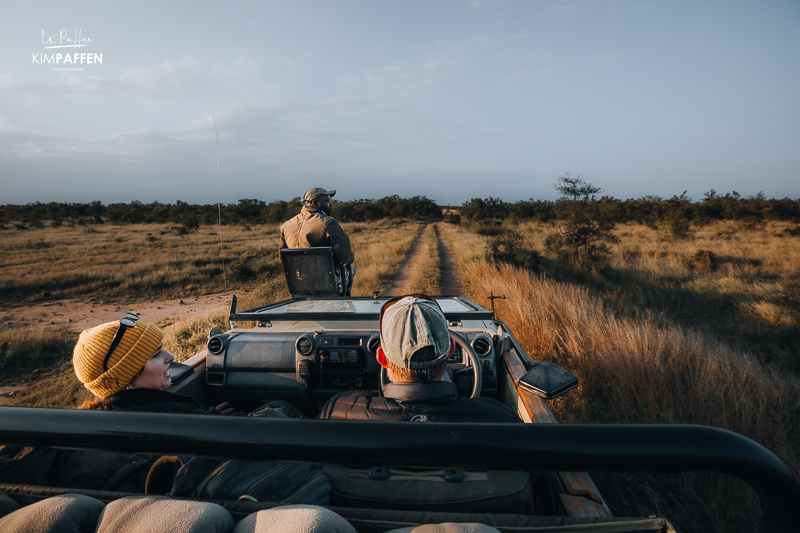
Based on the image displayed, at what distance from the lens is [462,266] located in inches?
Answer: 504

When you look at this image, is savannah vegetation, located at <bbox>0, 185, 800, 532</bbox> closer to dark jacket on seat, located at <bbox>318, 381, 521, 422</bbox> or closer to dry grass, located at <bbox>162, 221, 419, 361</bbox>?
dry grass, located at <bbox>162, 221, 419, 361</bbox>

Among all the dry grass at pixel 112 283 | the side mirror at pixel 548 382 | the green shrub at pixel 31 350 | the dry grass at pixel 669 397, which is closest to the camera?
the side mirror at pixel 548 382

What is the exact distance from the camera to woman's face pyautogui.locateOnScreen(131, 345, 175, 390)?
1808mm

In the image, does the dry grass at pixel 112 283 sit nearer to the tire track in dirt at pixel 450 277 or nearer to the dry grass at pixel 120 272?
the dry grass at pixel 120 272

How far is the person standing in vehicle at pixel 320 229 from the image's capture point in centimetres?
532

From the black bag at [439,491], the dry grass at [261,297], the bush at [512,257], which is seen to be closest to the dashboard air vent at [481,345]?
the black bag at [439,491]

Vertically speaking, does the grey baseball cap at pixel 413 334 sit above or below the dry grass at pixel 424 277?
above

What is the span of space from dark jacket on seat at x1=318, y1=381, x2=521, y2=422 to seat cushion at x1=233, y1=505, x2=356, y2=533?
0.79 meters

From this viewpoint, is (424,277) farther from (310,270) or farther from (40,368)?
(40,368)

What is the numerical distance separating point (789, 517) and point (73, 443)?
146cm

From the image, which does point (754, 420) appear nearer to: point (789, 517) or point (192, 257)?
point (789, 517)

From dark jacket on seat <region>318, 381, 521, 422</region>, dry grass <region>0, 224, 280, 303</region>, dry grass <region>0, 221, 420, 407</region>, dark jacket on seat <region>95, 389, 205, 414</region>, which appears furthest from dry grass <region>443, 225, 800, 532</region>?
dry grass <region>0, 224, 280, 303</region>

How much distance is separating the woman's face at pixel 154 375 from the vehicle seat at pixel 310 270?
101 inches

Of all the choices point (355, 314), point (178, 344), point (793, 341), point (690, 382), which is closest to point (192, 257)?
point (178, 344)
